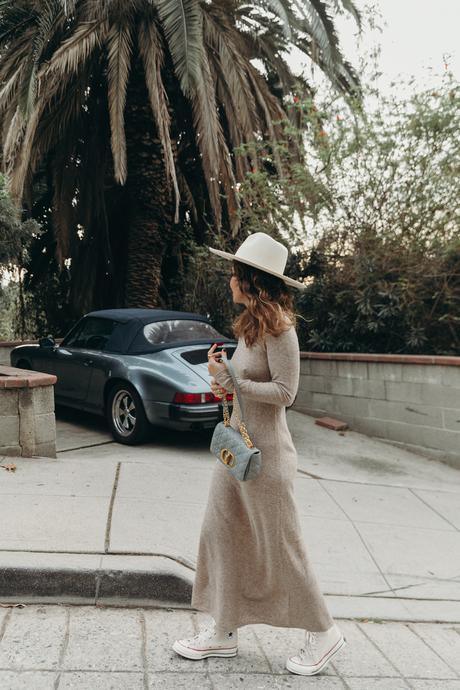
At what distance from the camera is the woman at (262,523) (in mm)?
2973

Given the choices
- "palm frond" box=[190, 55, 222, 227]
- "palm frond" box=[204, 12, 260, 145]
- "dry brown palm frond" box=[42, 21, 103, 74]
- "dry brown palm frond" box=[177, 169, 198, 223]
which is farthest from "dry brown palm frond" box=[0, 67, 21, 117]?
"dry brown palm frond" box=[177, 169, 198, 223]

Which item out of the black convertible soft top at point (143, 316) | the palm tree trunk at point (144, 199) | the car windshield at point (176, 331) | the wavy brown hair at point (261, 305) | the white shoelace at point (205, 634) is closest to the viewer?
the wavy brown hair at point (261, 305)

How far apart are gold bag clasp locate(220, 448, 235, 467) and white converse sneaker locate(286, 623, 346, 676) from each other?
84 centimetres

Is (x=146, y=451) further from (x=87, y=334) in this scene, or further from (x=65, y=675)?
(x=65, y=675)

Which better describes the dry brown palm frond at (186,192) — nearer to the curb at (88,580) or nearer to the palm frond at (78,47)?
the palm frond at (78,47)

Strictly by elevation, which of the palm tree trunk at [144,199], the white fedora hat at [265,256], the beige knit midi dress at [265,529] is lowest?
the beige knit midi dress at [265,529]

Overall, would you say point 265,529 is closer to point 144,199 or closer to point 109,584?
point 109,584

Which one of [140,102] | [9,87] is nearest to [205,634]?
[9,87]

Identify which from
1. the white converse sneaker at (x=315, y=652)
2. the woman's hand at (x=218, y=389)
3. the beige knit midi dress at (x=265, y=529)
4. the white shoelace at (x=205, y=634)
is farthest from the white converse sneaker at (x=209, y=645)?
the woman's hand at (x=218, y=389)

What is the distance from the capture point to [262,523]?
2986 millimetres

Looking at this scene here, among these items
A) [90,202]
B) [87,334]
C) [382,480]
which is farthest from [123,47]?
[382,480]

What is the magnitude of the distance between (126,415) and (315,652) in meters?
4.77

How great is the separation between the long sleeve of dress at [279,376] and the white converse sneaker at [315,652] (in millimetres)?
1064

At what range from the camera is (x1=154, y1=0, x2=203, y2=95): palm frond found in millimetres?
10062
